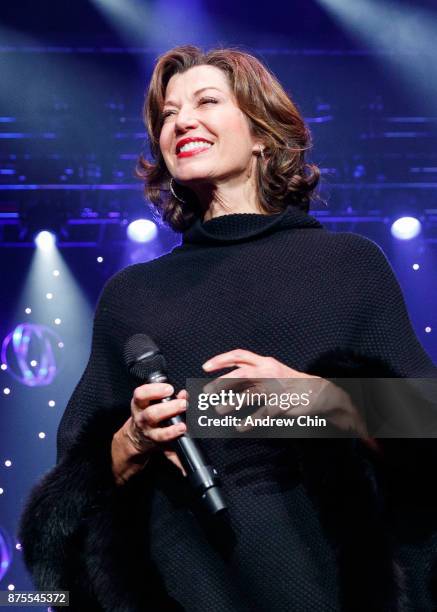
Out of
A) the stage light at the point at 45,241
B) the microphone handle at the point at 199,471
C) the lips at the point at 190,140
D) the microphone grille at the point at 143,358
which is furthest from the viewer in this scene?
the stage light at the point at 45,241

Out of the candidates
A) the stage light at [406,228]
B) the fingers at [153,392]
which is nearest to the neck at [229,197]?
the fingers at [153,392]

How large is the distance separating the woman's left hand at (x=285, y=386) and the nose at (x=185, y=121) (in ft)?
2.23

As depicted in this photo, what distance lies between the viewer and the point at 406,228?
203 inches

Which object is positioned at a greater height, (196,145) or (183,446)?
(196,145)

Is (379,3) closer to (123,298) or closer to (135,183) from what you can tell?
(135,183)

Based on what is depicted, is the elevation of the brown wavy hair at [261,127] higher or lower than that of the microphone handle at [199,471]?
higher

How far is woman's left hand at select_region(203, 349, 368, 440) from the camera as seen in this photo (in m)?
1.43

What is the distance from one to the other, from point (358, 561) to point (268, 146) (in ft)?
3.34

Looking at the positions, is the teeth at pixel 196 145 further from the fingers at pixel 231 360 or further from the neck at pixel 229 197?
the fingers at pixel 231 360

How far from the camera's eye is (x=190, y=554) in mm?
1593

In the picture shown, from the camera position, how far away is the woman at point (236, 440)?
1.51 m

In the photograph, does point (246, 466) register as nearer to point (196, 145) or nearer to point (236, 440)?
point (236, 440)

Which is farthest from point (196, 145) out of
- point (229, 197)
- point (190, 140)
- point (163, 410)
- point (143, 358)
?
point (163, 410)

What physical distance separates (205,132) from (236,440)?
718 millimetres
